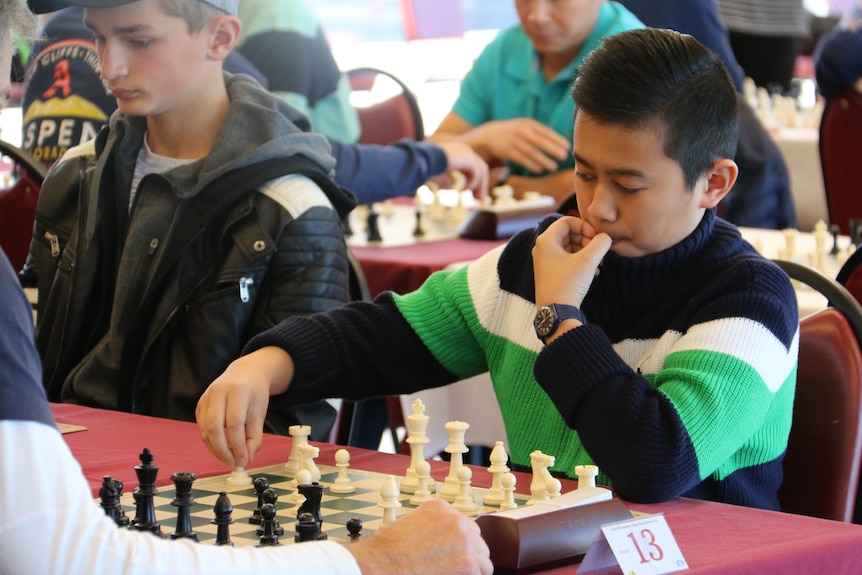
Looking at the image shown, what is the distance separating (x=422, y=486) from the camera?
163 centimetres

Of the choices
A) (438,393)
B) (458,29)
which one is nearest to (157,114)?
(438,393)

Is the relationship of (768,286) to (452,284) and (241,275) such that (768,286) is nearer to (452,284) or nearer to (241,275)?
(452,284)

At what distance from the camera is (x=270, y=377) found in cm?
197

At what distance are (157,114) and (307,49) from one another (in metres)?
1.75

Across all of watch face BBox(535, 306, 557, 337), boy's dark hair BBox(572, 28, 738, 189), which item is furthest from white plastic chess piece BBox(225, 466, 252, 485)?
boy's dark hair BBox(572, 28, 738, 189)

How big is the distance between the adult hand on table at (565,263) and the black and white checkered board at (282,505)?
35cm

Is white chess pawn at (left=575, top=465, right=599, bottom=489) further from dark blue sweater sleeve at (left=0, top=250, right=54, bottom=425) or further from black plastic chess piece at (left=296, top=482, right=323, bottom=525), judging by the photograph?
dark blue sweater sleeve at (left=0, top=250, right=54, bottom=425)

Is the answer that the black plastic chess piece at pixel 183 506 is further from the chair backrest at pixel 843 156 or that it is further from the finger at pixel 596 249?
the chair backrest at pixel 843 156

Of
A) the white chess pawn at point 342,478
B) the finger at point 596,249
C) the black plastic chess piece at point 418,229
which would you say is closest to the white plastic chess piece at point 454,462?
the white chess pawn at point 342,478

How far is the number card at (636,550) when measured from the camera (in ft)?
4.36

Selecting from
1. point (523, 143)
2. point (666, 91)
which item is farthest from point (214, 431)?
point (523, 143)

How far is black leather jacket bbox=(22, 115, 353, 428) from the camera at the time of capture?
2447 millimetres

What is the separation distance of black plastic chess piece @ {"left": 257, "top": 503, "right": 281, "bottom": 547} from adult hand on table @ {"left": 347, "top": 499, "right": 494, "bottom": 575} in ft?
0.42

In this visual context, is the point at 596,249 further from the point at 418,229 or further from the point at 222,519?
the point at 418,229
